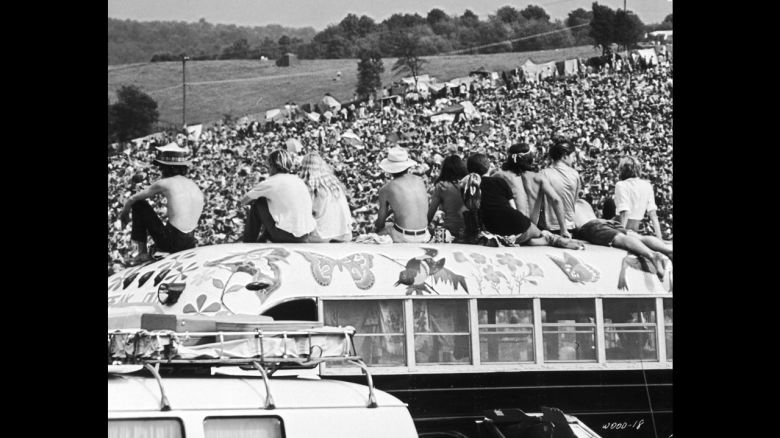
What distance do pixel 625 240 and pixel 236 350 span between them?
16.5 ft

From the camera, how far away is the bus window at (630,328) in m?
10.0

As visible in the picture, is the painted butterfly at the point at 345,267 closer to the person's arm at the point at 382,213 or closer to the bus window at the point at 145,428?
the person's arm at the point at 382,213

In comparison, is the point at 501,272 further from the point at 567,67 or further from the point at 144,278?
→ the point at 567,67

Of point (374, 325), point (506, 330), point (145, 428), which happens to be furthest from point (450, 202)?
point (145, 428)

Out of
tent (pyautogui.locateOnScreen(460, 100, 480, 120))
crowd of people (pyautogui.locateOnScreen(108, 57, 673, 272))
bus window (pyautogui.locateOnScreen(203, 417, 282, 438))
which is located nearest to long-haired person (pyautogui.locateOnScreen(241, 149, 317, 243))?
crowd of people (pyautogui.locateOnScreen(108, 57, 673, 272))

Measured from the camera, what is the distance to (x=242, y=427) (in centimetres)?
555

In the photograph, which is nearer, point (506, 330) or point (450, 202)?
point (506, 330)

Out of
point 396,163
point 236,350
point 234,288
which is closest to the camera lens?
point 236,350

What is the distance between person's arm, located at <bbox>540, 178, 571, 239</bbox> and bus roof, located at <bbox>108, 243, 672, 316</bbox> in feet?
1.57

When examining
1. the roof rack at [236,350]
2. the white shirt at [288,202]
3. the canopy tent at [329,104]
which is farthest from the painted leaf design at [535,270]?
the canopy tent at [329,104]

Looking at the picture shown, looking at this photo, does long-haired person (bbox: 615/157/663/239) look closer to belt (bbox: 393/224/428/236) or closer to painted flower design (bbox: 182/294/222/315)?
belt (bbox: 393/224/428/236)

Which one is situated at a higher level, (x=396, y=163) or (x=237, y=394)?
(x=396, y=163)

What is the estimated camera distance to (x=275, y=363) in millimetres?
6316
